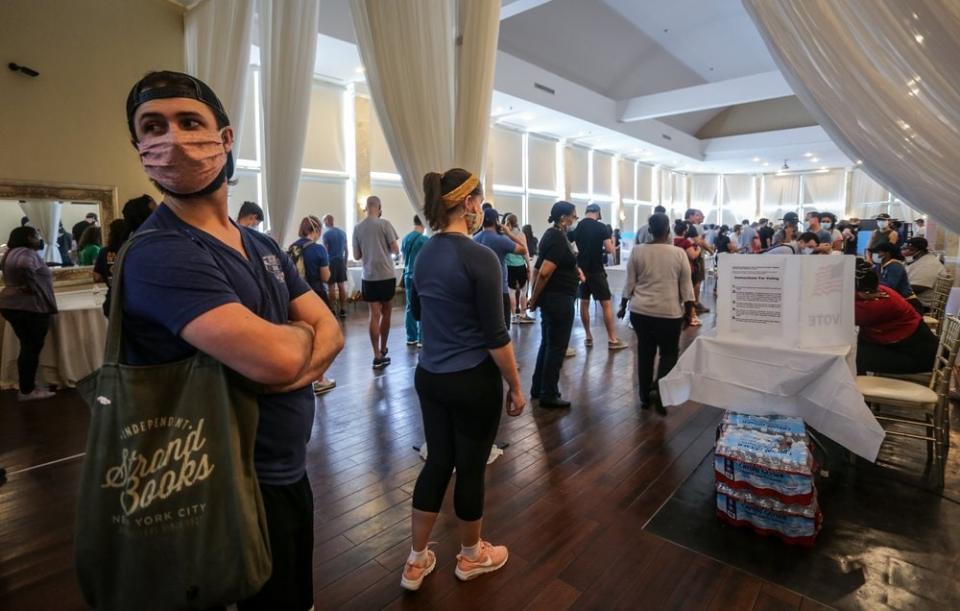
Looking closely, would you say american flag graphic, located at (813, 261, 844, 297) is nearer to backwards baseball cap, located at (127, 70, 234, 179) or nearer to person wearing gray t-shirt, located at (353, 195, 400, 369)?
backwards baseball cap, located at (127, 70, 234, 179)

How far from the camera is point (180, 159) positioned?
0.83 m

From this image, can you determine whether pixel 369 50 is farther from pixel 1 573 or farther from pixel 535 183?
pixel 535 183

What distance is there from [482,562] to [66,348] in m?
4.34

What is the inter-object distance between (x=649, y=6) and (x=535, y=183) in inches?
185

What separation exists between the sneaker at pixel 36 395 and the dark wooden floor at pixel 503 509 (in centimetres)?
10

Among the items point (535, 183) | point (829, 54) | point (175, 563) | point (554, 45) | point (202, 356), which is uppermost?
point (554, 45)

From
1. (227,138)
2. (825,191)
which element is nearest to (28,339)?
(227,138)

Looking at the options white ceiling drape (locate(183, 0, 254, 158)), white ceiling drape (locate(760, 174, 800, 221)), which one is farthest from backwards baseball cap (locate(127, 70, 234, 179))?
white ceiling drape (locate(760, 174, 800, 221))

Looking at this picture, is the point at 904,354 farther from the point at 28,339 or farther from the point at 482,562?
the point at 28,339

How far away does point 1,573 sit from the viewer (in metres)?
1.85

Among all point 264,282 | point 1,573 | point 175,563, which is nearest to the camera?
point 175,563

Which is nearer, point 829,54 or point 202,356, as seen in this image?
point 202,356

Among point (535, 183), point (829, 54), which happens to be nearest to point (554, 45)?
point (535, 183)

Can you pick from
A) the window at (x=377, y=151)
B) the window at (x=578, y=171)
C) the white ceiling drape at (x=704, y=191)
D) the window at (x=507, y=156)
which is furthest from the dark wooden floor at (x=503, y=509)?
the white ceiling drape at (x=704, y=191)
